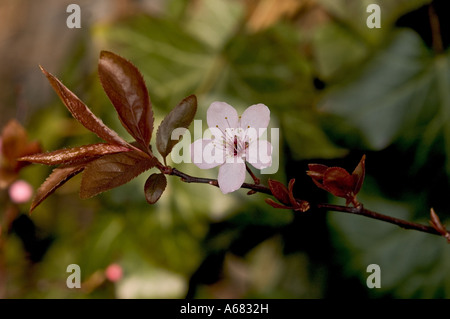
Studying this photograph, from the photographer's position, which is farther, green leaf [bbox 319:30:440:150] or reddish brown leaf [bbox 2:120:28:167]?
green leaf [bbox 319:30:440:150]

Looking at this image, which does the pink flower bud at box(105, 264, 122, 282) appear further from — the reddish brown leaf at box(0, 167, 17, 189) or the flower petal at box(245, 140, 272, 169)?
the flower petal at box(245, 140, 272, 169)

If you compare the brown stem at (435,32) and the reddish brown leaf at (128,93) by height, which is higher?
the brown stem at (435,32)

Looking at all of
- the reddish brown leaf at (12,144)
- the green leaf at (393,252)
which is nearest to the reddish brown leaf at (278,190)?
the reddish brown leaf at (12,144)

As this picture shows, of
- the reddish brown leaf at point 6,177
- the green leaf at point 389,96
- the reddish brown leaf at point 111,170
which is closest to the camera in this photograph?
the reddish brown leaf at point 111,170

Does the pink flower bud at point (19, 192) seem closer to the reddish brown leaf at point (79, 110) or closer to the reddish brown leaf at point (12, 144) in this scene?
the reddish brown leaf at point (12, 144)

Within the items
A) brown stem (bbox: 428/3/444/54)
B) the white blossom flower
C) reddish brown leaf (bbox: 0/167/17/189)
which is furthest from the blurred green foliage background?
the white blossom flower

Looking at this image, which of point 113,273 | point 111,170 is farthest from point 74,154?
point 113,273
